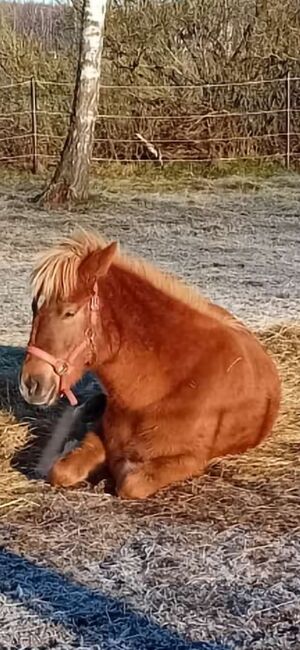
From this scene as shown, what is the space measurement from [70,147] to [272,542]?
9685 millimetres

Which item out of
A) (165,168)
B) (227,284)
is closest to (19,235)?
(227,284)

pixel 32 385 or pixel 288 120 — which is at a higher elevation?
pixel 32 385

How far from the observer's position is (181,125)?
626 inches

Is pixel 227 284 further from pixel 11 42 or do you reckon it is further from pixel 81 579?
pixel 11 42

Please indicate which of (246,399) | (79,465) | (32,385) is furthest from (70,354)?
(246,399)

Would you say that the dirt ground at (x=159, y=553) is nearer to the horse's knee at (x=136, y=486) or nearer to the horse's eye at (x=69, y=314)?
the horse's knee at (x=136, y=486)

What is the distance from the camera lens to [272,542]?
330 centimetres

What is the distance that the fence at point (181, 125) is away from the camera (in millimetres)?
15719

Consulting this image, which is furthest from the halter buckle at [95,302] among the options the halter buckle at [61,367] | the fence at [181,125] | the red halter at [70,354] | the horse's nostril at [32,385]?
the fence at [181,125]

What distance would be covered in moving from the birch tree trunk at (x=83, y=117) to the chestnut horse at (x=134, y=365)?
854 cm

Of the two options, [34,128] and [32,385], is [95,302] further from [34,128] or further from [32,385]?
[34,128]

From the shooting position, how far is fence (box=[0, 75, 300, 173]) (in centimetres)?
1572

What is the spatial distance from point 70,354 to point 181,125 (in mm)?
12795

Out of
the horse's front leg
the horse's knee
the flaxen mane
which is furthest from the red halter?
the horse's knee
